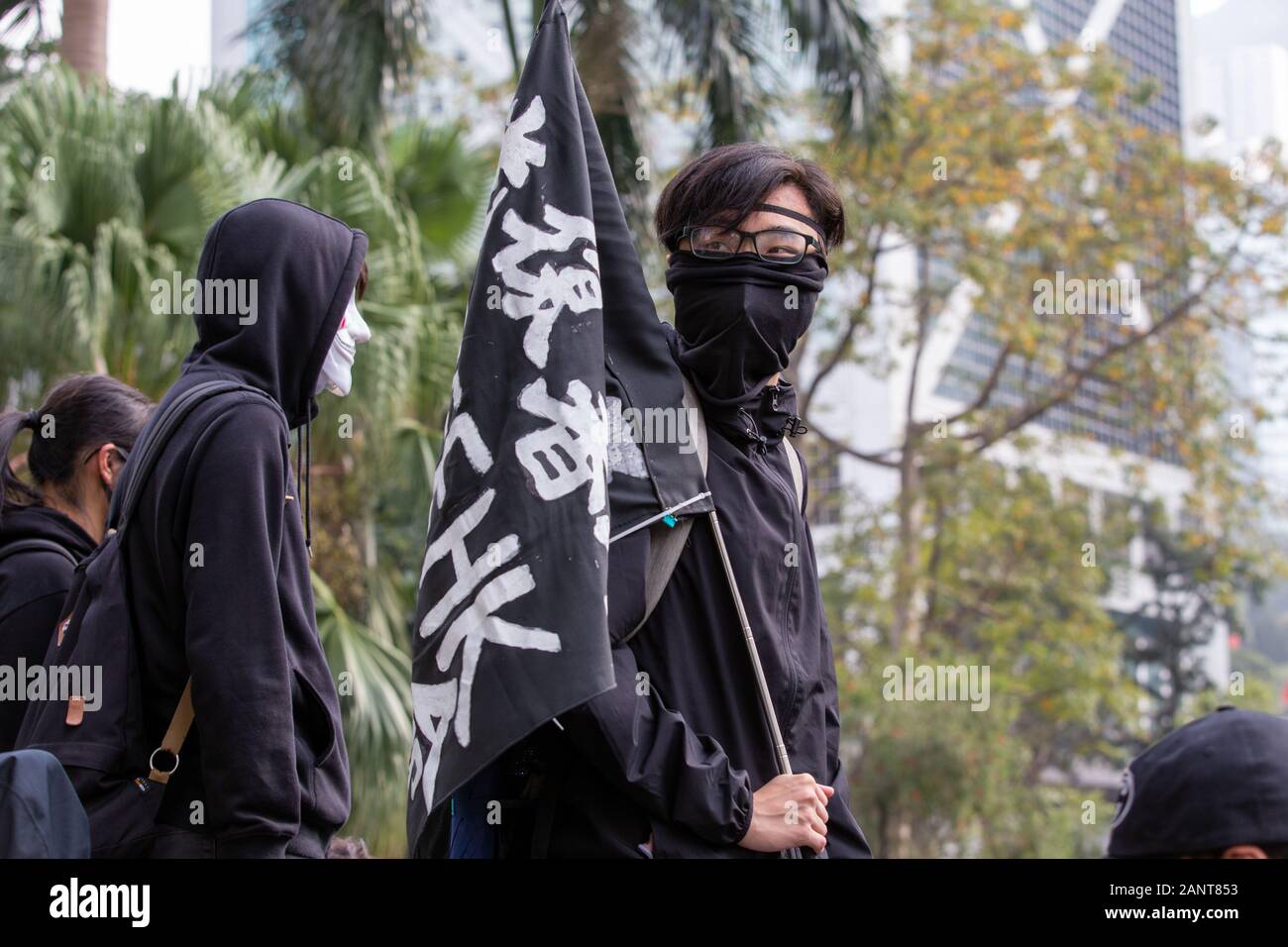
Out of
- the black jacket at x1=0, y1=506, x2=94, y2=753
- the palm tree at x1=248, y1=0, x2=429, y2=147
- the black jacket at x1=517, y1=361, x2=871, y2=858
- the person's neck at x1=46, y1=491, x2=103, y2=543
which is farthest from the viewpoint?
the palm tree at x1=248, y1=0, x2=429, y2=147

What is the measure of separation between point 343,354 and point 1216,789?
64.4 inches

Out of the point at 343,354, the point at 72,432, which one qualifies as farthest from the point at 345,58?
the point at 343,354

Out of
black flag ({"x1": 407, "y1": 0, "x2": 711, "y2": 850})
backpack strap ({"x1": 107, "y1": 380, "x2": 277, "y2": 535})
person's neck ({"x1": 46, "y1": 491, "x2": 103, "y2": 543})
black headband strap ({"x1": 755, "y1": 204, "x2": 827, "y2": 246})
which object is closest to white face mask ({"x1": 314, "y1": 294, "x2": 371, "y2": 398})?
backpack strap ({"x1": 107, "y1": 380, "x2": 277, "y2": 535})

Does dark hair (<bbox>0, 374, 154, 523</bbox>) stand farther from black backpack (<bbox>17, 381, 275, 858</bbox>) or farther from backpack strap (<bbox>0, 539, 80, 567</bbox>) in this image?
black backpack (<bbox>17, 381, 275, 858</bbox>)

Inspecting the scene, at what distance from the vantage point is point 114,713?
7.48ft

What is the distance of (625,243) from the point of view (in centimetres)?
249

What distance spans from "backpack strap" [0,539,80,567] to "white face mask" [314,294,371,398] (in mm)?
807

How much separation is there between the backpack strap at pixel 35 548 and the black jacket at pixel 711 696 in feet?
4.53

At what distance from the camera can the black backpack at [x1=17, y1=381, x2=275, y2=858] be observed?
2.23m

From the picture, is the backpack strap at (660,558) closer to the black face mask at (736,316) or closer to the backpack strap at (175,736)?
the black face mask at (736,316)

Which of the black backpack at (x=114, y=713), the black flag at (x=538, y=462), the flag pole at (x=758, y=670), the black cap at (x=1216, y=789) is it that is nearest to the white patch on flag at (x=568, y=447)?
the black flag at (x=538, y=462)

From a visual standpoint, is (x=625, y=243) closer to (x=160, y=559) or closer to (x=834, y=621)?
(x=160, y=559)

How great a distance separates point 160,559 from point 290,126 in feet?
24.7
